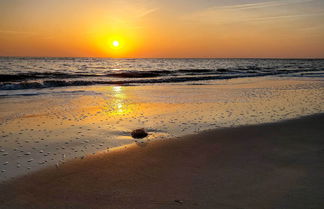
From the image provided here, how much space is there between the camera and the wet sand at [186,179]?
11.3 feet

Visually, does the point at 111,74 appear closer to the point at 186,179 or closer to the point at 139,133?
the point at 139,133

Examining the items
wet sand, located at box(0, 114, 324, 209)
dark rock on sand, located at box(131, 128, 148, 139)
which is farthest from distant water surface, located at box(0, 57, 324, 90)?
wet sand, located at box(0, 114, 324, 209)

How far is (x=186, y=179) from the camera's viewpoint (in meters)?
4.10

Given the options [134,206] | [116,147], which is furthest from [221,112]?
[134,206]

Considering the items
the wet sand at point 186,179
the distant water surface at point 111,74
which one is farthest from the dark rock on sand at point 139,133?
the distant water surface at point 111,74

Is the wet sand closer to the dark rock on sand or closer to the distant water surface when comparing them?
the dark rock on sand

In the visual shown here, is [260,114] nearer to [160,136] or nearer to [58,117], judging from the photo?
[160,136]

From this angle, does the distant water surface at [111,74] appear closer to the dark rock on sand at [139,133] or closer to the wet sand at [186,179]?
the dark rock on sand at [139,133]

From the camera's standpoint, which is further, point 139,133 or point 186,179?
point 139,133

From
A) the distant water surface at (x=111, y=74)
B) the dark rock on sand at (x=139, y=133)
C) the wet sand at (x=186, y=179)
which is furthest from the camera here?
the distant water surface at (x=111, y=74)

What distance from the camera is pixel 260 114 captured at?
920 cm

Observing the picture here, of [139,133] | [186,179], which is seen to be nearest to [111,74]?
[139,133]

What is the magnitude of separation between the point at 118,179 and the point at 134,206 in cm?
84

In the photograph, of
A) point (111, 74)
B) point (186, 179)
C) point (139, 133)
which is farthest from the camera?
point (111, 74)
